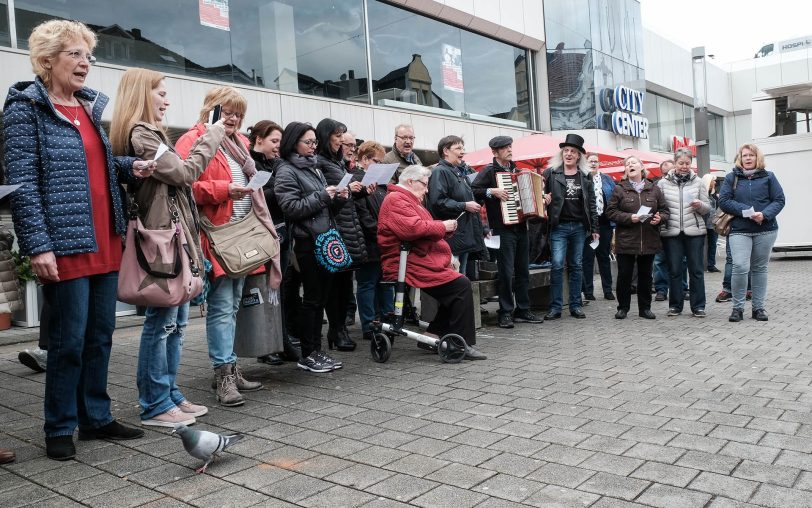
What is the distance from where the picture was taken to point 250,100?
12.3 meters

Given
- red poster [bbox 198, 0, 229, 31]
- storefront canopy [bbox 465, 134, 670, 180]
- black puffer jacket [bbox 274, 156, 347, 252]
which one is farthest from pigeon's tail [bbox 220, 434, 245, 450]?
red poster [bbox 198, 0, 229, 31]

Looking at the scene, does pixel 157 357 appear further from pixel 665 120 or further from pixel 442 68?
pixel 665 120

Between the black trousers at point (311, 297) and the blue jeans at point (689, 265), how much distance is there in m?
4.72

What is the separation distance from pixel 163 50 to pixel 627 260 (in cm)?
762

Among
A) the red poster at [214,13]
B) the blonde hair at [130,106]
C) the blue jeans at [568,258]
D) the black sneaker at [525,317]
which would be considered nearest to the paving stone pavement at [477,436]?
the blonde hair at [130,106]

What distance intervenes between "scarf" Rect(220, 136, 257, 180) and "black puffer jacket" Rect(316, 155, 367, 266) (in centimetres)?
97

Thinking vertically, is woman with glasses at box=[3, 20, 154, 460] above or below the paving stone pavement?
above

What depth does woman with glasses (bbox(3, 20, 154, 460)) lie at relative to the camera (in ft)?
11.4

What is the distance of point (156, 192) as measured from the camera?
4039 mm

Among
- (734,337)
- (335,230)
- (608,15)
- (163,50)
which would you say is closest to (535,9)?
(608,15)

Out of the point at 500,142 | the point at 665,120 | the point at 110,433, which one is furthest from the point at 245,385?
the point at 665,120

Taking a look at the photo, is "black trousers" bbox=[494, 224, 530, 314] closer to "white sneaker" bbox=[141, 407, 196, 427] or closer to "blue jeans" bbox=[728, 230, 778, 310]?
"blue jeans" bbox=[728, 230, 778, 310]

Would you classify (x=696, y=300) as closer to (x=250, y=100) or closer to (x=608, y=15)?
(x=250, y=100)

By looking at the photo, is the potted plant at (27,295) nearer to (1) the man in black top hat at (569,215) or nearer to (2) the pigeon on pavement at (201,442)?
(1) the man in black top hat at (569,215)
